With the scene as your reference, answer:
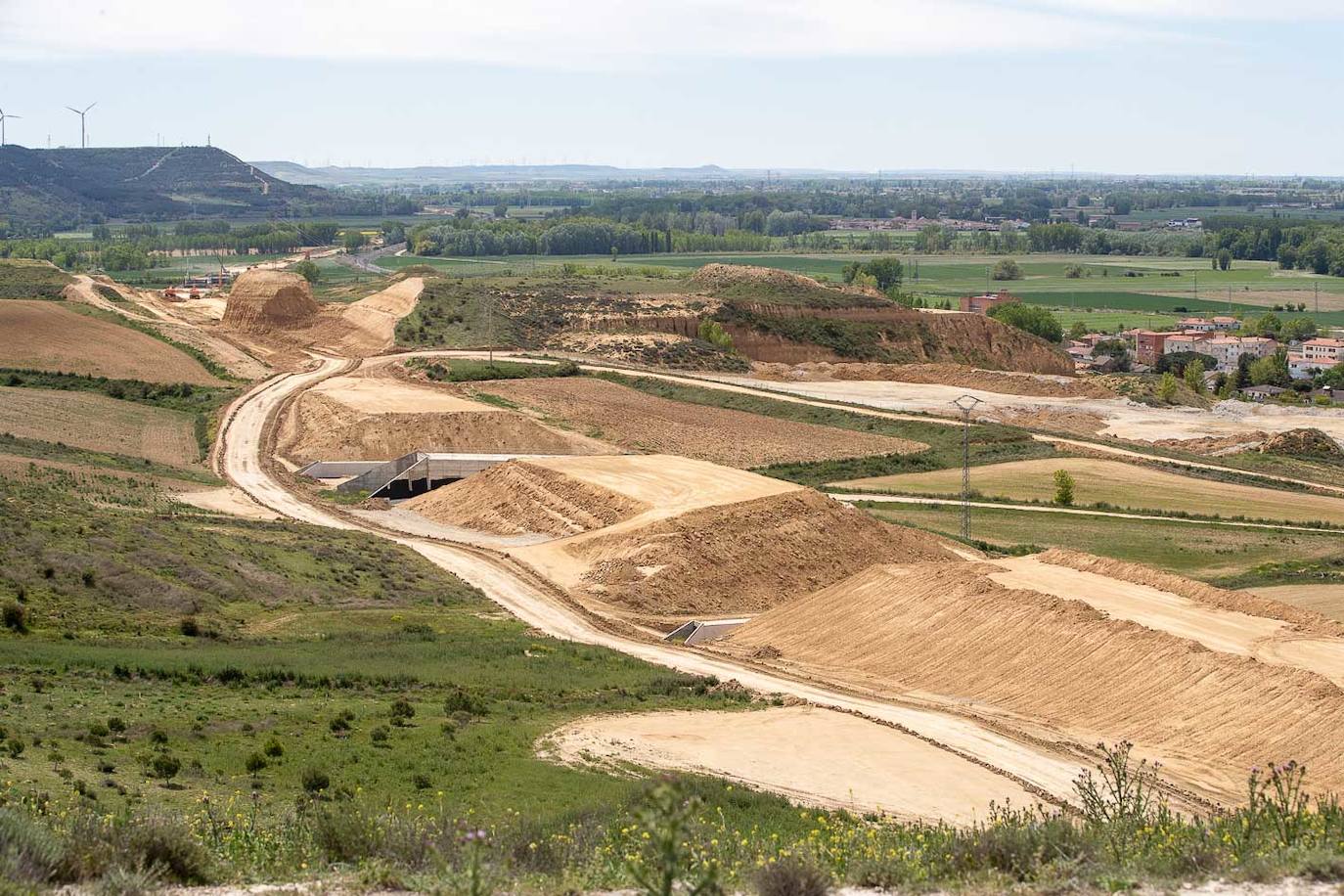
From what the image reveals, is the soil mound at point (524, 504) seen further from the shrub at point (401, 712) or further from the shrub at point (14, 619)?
the shrub at point (401, 712)

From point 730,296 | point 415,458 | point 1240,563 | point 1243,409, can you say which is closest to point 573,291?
point 730,296

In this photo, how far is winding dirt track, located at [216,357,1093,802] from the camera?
33.6 m

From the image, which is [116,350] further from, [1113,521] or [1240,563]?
[1240,563]

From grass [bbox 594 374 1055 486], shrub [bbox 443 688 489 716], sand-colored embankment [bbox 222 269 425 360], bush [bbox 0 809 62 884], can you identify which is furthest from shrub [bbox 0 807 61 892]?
sand-colored embankment [bbox 222 269 425 360]

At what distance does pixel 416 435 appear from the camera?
81.1 metres

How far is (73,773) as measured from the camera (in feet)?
82.9

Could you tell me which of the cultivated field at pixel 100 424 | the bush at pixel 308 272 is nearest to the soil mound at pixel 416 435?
the cultivated field at pixel 100 424

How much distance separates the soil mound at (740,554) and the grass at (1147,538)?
7.59m

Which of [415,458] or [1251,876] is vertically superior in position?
[1251,876]

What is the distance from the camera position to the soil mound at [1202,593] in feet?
139

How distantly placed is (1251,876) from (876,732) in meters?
17.8

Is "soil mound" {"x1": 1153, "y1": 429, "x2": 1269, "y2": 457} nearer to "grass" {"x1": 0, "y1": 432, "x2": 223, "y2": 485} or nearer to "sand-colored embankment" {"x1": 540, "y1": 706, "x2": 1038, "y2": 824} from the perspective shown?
"grass" {"x1": 0, "y1": 432, "x2": 223, "y2": 485}

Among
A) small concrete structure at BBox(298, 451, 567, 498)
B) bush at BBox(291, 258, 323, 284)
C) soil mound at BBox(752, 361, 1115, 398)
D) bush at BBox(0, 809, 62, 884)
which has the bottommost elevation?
small concrete structure at BBox(298, 451, 567, 498)

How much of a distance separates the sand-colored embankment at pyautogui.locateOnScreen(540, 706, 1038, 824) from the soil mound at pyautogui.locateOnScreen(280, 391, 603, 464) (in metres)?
46.1
